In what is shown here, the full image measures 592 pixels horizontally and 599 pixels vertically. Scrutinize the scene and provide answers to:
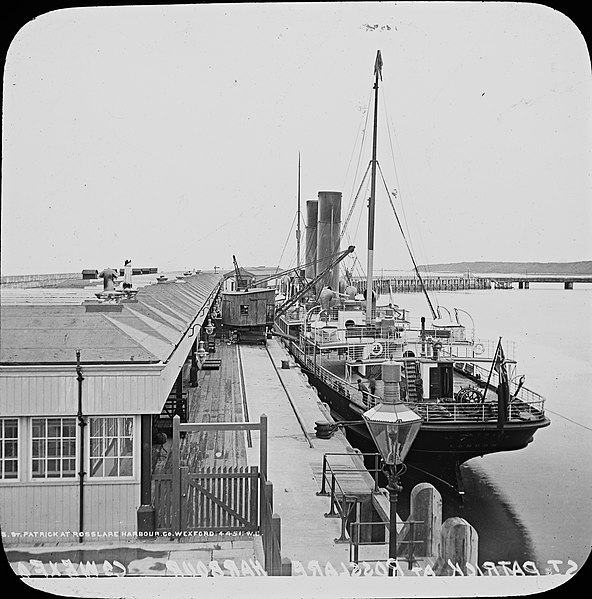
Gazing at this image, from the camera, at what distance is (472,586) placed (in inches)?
320

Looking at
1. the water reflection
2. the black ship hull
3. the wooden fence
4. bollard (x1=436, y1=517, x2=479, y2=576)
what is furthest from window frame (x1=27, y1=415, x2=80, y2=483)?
the black ship hull

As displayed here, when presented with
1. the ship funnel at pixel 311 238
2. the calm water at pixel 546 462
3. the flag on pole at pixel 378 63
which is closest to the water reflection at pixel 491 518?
the calm water at pixel 546 462

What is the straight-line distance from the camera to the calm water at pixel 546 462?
15602 mm

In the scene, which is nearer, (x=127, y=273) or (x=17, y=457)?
(x=17, y=457)

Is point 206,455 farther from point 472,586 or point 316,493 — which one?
point 472,586

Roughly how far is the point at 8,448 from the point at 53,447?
22.4 inches

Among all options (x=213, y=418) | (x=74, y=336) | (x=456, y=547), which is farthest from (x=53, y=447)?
(x=213, y=418)

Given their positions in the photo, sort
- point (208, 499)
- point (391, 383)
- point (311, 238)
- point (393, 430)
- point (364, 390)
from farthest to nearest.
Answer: point (311, 238) < point (364, 390) < point (208, 499) < point (391, 383) < point (393, 430)

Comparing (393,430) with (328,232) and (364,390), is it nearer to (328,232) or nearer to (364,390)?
(364,390)

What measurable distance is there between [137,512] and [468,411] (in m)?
10.6

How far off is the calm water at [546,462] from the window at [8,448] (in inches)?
272

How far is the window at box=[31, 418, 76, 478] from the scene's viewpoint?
27.7ft

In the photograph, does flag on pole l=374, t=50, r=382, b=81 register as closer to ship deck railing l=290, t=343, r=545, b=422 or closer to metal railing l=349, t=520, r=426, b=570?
metal railing l=349, t=520, r=426, b=570

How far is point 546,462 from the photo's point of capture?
2134 cm
